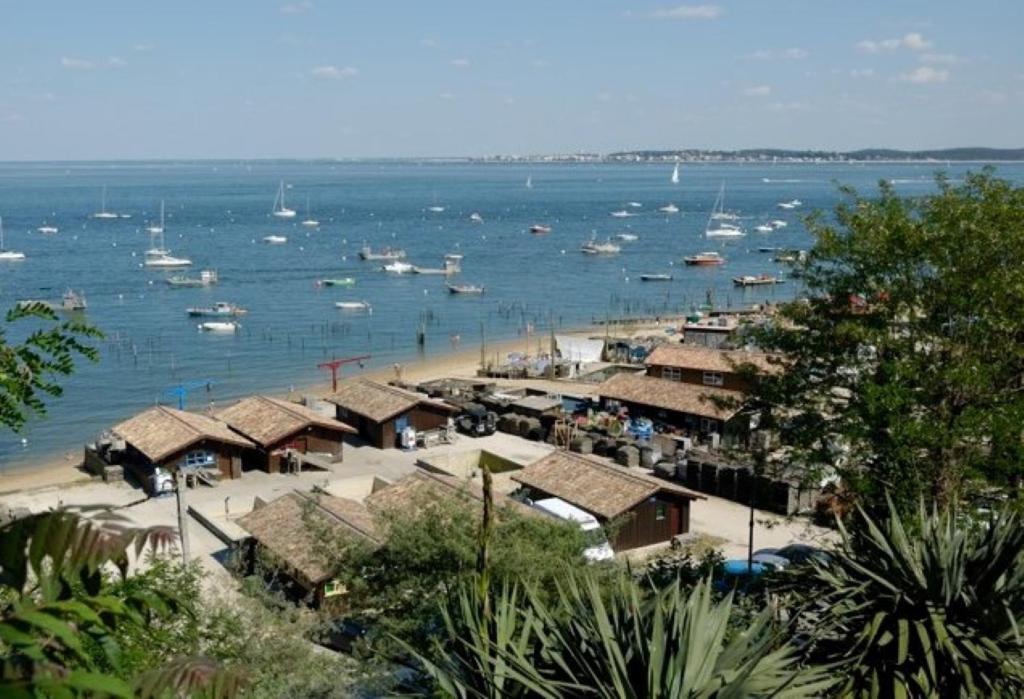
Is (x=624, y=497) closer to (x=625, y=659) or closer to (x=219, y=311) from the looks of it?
(x=625, y=659)

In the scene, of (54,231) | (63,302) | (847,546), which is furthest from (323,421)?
(54,231)

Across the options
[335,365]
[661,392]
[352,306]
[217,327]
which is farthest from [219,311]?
[661,392]

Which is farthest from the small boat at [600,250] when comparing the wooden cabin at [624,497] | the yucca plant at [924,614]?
the yucca plant at [924,614]

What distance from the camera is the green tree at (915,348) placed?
17.3m

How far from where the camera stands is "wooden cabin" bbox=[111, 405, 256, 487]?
34.3m

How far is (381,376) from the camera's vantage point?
60812mm

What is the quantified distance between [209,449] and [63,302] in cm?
5077

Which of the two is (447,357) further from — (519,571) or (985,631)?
(985,631)

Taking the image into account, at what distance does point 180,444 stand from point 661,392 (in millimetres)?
18769

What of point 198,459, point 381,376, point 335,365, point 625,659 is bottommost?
point 381,376

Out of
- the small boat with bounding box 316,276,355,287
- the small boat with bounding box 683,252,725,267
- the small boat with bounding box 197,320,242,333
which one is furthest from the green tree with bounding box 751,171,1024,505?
the small boat with bounding box 683,252,725,267

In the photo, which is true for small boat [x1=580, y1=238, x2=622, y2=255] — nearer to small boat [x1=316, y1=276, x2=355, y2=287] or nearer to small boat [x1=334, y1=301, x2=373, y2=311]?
small boat [x1=316, y1=276, x2=355, y2=287]

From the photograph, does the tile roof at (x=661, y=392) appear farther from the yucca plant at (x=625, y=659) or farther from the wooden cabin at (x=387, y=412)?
the yucca plant at (x=625, y=659)

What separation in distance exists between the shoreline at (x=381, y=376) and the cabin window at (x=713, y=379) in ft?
51.6
